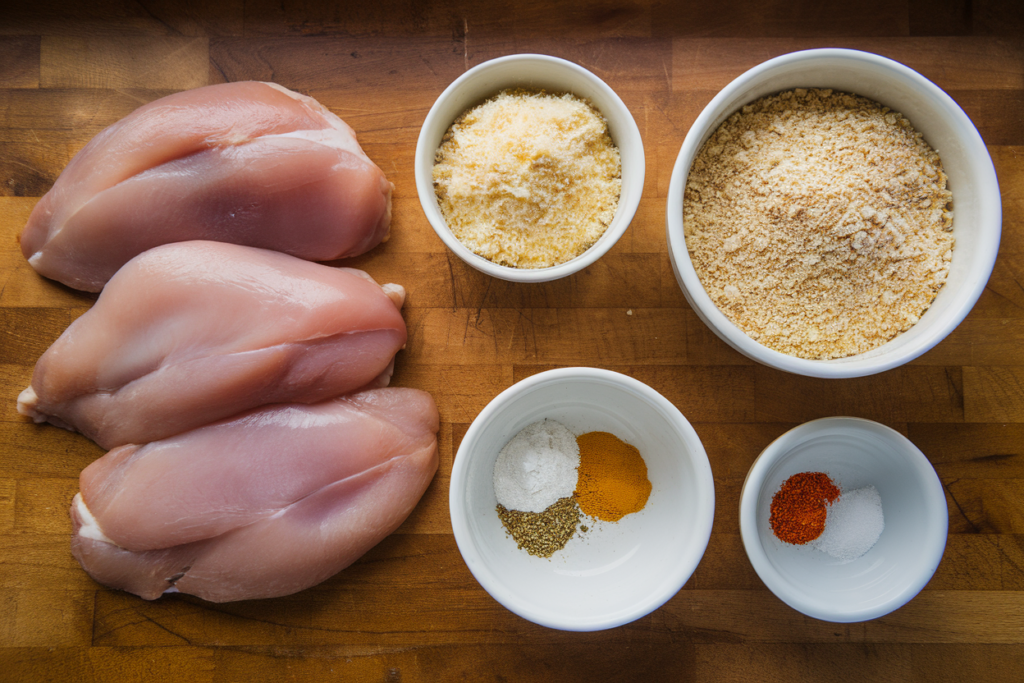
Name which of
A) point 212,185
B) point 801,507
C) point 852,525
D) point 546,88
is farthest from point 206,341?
point 852,525

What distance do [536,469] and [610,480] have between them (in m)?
0.14

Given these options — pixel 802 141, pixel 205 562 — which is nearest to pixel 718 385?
pixel 802 141

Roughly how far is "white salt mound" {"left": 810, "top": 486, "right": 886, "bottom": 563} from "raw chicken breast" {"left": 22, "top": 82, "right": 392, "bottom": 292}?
1053mm

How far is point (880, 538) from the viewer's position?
1.06 meters

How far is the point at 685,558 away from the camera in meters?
0.93

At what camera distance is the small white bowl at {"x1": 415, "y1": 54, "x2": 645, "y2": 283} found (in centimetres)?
92

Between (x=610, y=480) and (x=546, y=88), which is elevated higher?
(x=546, y=88)

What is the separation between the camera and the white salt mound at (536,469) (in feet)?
3.37

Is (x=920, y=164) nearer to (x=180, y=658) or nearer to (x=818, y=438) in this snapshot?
(x=818, y=438)

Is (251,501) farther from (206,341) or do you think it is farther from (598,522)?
(598,522)

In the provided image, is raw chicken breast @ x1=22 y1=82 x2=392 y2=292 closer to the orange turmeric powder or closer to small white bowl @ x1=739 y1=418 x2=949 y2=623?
the orange turmeric powder

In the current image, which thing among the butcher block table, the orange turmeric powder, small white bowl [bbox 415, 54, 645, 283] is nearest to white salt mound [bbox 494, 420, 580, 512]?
the orange turmeric powder

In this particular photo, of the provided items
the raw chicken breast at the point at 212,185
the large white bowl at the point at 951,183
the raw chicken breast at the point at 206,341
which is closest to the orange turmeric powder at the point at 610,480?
the large white bowl at the point at 951,183

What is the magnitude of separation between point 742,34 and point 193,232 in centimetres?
115
